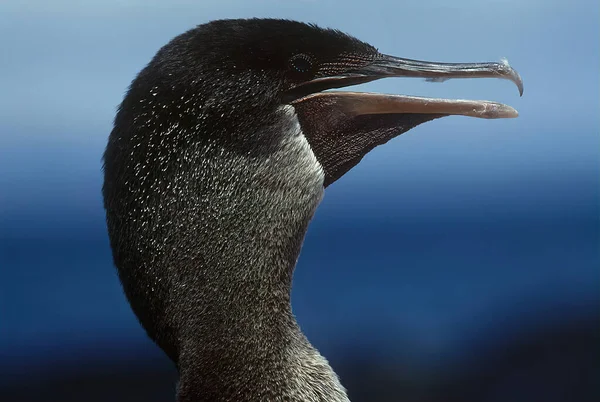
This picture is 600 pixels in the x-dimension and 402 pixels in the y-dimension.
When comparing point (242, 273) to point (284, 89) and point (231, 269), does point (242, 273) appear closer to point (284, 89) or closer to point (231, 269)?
point (231, 269)

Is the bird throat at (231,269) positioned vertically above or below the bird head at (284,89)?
below

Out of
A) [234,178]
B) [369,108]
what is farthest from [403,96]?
[234,178]

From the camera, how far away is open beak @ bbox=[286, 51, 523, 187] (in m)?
0.80

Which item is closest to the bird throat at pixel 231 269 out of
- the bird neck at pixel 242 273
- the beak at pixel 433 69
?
the bird neck at pixel 242 273

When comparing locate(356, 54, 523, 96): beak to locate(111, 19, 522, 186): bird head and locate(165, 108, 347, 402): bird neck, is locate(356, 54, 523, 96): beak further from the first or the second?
locate(165, 108, 347, 402): bird neck

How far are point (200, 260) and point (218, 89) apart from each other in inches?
7.2

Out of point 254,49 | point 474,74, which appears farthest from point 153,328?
point 474,74

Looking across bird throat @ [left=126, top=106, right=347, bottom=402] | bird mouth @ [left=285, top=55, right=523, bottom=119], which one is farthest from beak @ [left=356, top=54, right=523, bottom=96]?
bird throat @ [left=126, top=106, right=347, bottom=402]

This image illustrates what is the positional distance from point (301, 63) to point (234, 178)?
15 centimetres

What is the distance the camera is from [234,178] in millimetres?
760

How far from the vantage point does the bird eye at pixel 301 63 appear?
79cm

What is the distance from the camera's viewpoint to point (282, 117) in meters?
0.79

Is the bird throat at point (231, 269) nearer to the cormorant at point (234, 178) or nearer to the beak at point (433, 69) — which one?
the cormorant at point (234, 178)

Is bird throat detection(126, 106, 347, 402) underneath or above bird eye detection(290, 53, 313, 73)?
underneath
